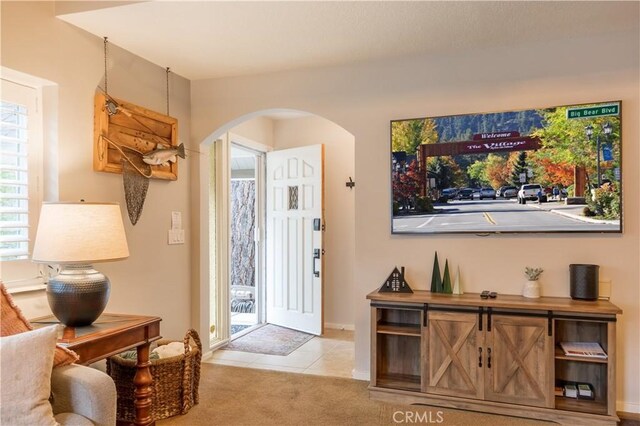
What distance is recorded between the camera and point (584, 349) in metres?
2.87

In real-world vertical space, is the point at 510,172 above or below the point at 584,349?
above

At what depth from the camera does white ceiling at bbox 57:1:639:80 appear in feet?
8.59

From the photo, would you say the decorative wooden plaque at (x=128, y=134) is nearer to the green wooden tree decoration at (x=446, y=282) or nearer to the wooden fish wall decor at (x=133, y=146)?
the wooden fish wall decor at (x=133, y=146)

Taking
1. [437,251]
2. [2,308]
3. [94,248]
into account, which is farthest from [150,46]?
[437,251]

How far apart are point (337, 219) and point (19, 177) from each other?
3226mm

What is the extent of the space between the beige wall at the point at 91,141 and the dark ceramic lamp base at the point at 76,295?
0.39 metres

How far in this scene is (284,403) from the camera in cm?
313

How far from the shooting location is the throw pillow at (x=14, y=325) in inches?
74.5

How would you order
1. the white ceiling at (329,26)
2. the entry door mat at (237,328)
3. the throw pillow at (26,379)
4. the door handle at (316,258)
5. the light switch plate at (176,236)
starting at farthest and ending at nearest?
1. the entry door mat at (237,328)
2. the door handle at (316,258)
3. the light switch plate at (176,236)
4. the white ceiling at (329,26)
5. the throw pillow at (26,379)

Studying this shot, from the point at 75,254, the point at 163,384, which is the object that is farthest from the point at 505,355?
the point at 75,254

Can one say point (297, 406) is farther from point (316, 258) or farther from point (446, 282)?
point (316, 258)

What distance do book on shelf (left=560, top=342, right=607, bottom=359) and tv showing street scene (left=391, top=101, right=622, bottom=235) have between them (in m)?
0.73

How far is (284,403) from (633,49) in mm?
3243

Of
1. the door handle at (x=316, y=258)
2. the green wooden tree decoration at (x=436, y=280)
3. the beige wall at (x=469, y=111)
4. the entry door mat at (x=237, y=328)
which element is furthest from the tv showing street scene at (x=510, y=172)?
the entry door mat at (x=237, y=328)
